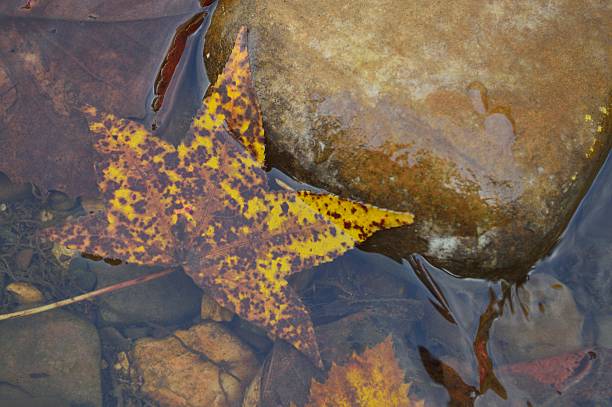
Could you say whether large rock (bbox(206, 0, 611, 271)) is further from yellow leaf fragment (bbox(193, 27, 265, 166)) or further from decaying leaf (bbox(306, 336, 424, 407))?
decaying leaf (bbox(306, 336, 424, 407))

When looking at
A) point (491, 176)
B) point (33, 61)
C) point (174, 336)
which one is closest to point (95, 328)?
point (174, 336)

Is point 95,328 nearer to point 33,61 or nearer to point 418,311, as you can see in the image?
point 33,61

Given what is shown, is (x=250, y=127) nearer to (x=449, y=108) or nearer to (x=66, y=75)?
(x=449, y=108)

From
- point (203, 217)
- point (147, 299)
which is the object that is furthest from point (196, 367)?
point (203, 217)

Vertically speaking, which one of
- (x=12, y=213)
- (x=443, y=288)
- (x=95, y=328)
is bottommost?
(x=95, y=328)

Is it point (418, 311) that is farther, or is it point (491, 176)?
point (418, 311)

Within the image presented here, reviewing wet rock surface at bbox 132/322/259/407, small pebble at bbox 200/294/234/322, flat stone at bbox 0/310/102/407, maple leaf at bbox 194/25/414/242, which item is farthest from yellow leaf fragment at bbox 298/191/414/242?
flat stone at bbox 0/310/102/407
